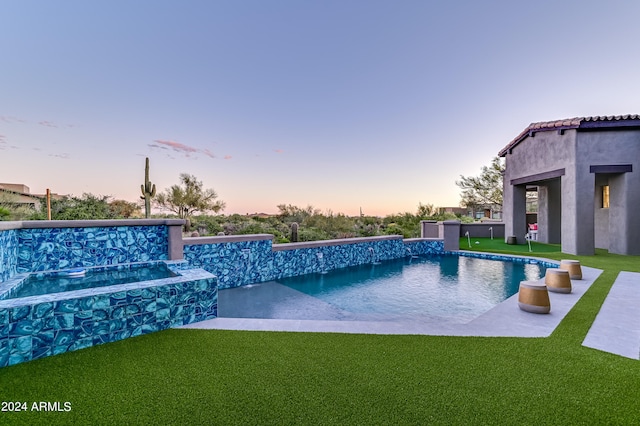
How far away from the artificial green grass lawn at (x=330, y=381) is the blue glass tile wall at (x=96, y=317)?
0.63ft

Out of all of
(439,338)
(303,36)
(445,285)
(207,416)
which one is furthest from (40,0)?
(445,285)

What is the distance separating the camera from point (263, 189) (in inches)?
768

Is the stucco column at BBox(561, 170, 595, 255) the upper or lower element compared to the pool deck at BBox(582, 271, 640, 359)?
upper

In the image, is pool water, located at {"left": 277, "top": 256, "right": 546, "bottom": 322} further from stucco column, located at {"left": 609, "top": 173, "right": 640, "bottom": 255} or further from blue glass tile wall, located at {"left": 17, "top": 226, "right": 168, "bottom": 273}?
stucco column, located at {"left": 609, "top": 173, "right": 640, "bottom": 255}

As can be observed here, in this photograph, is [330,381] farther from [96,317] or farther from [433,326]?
[96,317]

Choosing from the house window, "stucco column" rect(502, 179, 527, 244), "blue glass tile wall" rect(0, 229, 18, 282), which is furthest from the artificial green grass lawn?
the house window

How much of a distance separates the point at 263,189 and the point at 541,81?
616 inches

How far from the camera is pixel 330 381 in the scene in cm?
293

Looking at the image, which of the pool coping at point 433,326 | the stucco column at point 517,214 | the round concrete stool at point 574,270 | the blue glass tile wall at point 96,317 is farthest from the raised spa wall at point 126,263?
the stucco column at point 517,214

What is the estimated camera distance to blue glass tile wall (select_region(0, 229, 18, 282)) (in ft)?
18.1

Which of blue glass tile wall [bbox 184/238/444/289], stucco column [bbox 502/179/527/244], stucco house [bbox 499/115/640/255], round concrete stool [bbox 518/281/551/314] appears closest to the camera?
round concrete stool [bbox 518/281/551/314]

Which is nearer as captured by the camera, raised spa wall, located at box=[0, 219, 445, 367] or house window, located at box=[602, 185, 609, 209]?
raised spa wall, located at box=[0, 219, 445, 367]

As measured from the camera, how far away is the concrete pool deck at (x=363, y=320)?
430 cm

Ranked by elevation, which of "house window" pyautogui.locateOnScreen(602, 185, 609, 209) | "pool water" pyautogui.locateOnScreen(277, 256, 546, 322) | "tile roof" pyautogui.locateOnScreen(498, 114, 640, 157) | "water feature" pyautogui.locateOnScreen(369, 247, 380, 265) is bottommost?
"pool water" pyautogui.locateOnScreen(277, 256, 546, 322)
